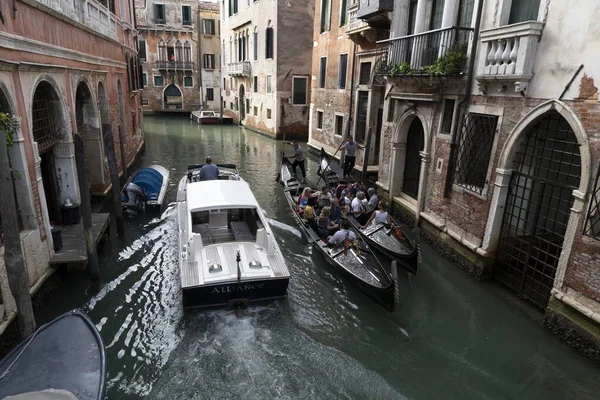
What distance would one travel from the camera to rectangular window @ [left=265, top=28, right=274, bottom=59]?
22.6 metres

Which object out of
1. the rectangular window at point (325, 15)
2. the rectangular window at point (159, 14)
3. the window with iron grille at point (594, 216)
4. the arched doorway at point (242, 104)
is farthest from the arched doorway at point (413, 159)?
the rectangular window at point (159, 14)

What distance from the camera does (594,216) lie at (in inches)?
207

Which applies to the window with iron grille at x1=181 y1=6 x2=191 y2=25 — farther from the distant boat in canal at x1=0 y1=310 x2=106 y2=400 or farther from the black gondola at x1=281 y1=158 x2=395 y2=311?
the distant boat in canal at x1=0 y1=310 x2=106 y2=400

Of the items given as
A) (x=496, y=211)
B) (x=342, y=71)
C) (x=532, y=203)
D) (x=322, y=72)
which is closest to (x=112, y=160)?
(x=496, y=211)

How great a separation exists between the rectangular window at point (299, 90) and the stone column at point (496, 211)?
56.3ft

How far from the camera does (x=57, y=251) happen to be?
6738 mm

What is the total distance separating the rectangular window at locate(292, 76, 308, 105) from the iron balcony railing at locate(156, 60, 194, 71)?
1572cm

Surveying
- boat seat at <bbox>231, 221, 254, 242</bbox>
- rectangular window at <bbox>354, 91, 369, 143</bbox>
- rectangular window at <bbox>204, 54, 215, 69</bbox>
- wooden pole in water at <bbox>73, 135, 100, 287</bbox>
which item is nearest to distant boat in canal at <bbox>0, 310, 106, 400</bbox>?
wooden pole in water at <bbox>73, 135, 100, 287</bbox>

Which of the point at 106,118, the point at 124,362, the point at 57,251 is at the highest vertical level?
the point at 106,118

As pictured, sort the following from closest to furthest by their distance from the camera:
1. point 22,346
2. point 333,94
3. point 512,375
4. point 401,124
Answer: point 22,346 → point 512,375 → point 401,124 → point 333,94

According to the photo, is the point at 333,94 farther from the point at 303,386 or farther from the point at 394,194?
the point at 303,386

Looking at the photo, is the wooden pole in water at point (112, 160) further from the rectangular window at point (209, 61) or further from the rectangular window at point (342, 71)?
the rectangular window at point (209, 61)

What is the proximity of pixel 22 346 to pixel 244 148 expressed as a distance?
16.7m

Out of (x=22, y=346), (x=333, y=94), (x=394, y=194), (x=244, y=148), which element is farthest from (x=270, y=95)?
(x=22, y=346)
